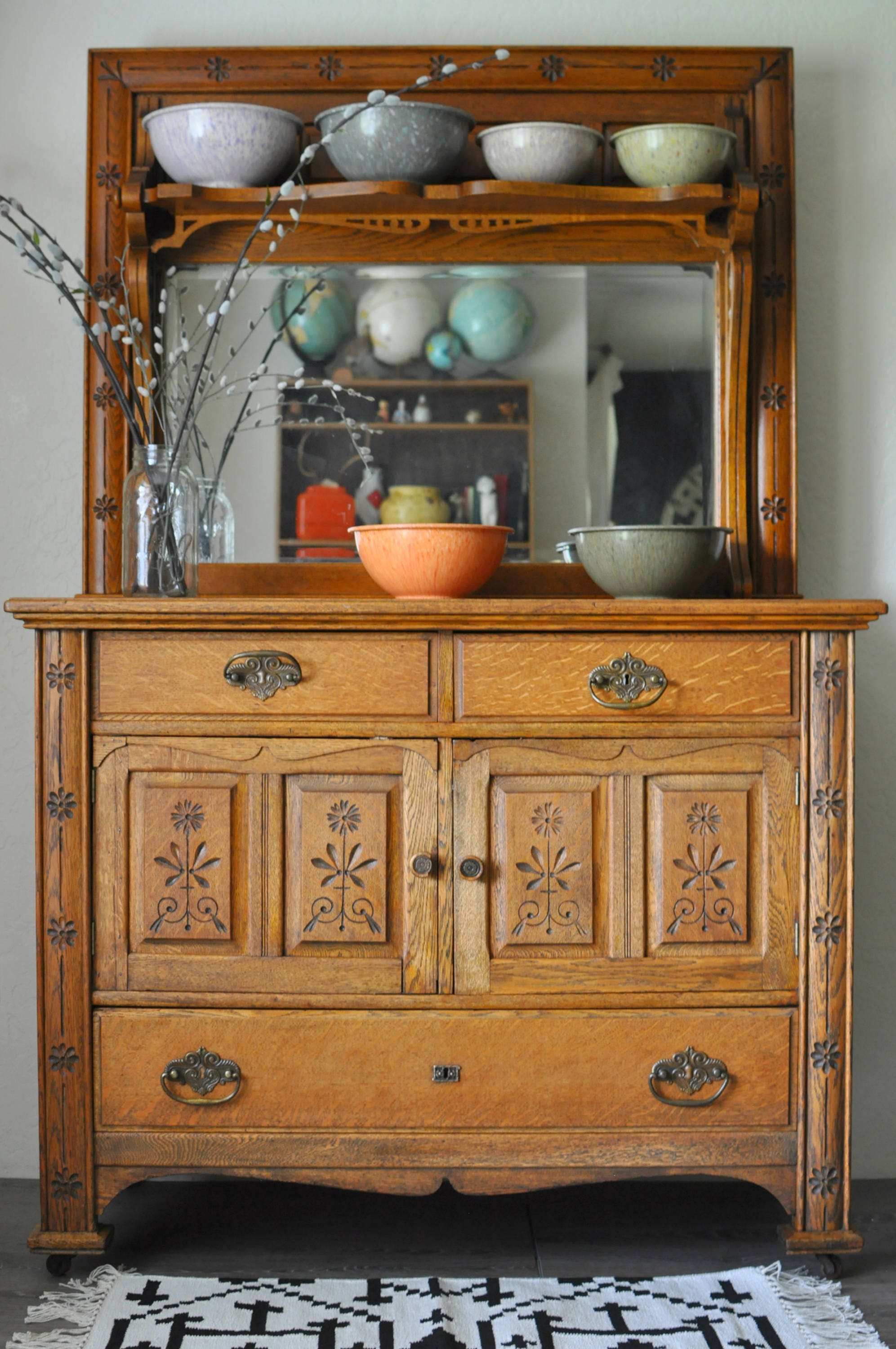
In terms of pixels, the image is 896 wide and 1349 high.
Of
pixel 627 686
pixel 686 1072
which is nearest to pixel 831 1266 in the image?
pixel 686 1072

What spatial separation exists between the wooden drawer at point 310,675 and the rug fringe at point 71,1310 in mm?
830

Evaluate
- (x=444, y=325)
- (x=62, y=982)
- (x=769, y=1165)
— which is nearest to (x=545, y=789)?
(x=769, y=1165)

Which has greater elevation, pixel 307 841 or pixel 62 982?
pixel 307 841

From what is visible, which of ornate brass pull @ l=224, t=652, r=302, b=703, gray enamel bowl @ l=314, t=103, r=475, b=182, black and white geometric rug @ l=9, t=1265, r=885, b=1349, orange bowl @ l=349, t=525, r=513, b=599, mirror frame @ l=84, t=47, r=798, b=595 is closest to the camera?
black and white geometric rug @ l=9, t=1265, r=885, b=1349

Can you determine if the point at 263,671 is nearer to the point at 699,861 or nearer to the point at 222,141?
the point at 699,861

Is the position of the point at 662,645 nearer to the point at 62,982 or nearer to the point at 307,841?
the point at 307,841

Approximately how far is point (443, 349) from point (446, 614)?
0.62 metres

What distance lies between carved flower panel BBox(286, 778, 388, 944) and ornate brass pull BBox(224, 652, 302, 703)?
0.52 feet

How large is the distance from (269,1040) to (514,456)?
3.40 feet

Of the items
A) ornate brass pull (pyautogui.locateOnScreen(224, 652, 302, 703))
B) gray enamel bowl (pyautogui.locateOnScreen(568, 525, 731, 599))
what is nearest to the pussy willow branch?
ornate brass pull (pyautogui.locateOnScreen(224, 652, 302, 703))

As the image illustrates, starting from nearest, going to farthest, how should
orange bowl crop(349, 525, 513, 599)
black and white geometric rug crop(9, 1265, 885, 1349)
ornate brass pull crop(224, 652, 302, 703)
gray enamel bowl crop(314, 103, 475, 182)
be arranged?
black and white geometric rug crop(9, 1265, 885, 1349) < ornate brass pull crop(224, 652, 302, 703) < orange bowl crop(349, 525, 513, 599) < gray enamel bowl crop(314, 103, 475, 182)

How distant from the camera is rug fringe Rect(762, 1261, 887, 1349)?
1.52 m

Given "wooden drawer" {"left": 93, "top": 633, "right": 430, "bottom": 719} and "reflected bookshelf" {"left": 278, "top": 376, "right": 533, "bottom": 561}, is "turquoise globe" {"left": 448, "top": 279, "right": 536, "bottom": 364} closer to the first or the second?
"reflected bookshelf" {"left": 278, "top": 376, "right": 533, "bottom": 561}

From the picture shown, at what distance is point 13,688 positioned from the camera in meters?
2.11
